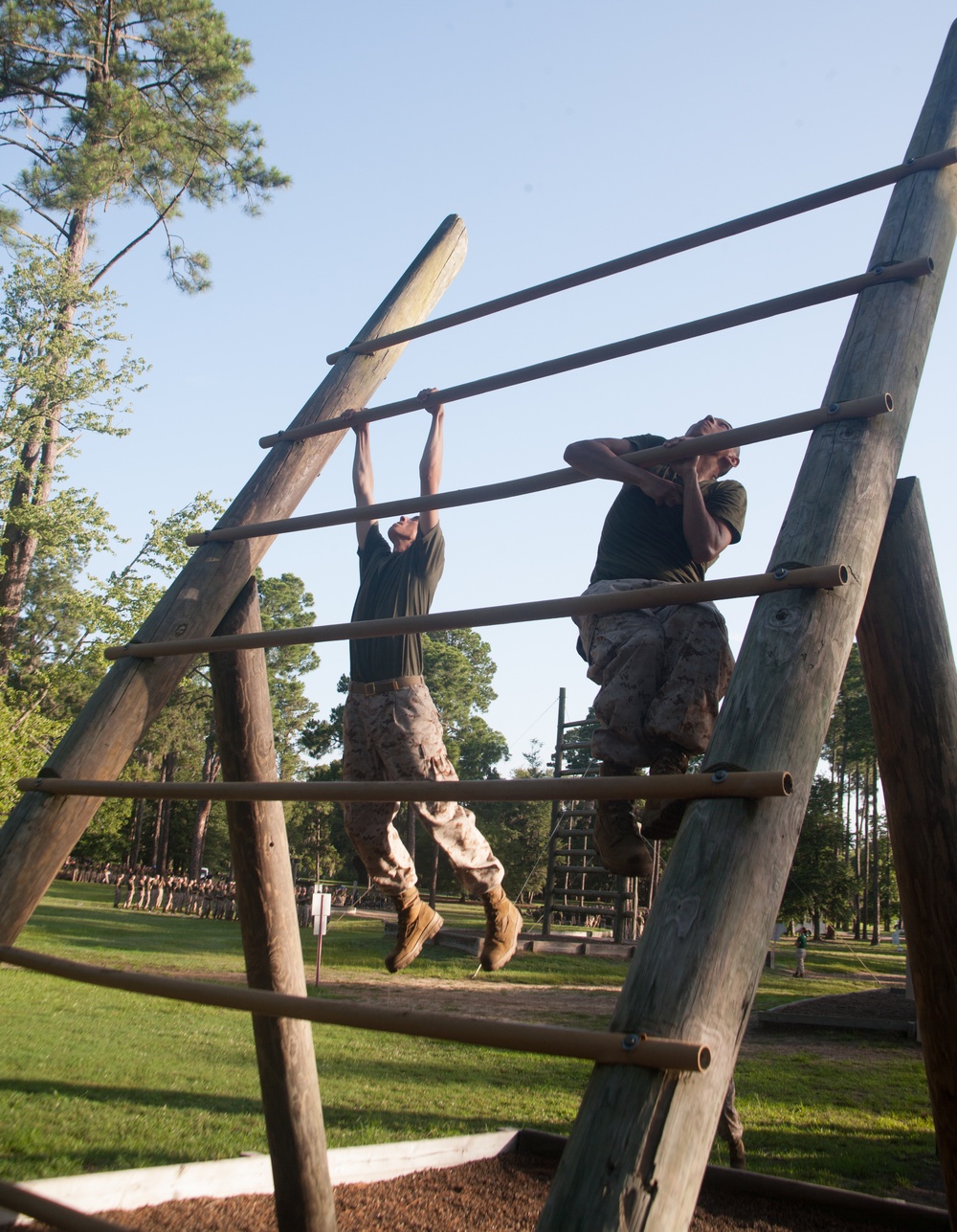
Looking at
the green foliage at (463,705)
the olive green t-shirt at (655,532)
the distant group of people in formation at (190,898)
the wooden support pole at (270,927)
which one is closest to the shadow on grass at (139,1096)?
the wooden support pole at (270,927)

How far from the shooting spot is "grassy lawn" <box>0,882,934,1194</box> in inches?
230

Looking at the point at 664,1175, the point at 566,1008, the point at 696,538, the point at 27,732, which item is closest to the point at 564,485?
the point at 696,538

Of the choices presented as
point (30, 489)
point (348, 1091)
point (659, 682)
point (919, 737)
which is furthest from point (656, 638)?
point (30, 489)

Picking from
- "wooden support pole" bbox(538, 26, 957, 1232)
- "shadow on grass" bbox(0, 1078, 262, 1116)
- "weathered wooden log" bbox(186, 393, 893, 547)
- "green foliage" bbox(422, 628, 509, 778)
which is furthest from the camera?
"green foliage" bbox(422, 628, 509, 778)

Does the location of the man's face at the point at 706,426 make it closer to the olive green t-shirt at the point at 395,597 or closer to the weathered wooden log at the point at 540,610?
the weathered wooden log at the point at 540,610

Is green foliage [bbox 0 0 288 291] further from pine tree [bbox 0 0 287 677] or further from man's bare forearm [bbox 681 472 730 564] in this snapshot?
man's bare forearm [bbox 681 472 730 564]

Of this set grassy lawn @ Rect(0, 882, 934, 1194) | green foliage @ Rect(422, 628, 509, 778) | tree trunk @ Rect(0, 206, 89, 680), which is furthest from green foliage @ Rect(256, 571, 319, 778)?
grassy lawn @ Rect(0, 882, 934, 1194)

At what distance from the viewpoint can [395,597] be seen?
3703mm

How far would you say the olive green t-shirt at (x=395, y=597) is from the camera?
11.8 feet

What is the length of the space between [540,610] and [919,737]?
980 mm

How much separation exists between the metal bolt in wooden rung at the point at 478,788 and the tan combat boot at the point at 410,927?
1.45 m

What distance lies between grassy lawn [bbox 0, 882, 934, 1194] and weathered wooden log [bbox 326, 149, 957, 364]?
13.6 ft

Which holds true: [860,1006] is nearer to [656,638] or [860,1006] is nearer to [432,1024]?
[656,638]

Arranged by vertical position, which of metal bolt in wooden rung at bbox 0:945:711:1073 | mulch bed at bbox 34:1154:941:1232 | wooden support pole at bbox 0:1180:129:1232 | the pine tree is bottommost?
mulch bed at bbox 34:1154:941:1232
